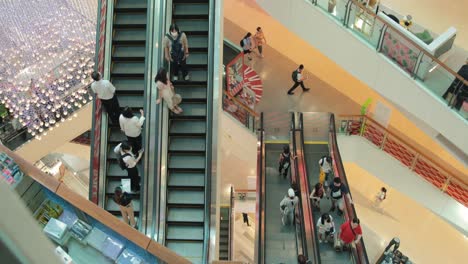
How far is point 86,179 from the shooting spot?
63.1ft

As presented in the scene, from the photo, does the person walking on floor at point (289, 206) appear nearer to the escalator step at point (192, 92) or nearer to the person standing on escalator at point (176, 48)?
the escalator step at point (192, 92)

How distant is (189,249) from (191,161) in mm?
1466

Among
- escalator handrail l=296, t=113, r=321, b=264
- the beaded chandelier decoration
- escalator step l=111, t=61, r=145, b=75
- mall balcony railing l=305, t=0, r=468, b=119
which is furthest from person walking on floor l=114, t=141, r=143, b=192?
mall balcony railing l=305, t=0, r=468, b=119

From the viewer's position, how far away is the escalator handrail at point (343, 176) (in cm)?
942

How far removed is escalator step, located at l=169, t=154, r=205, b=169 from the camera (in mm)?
8617

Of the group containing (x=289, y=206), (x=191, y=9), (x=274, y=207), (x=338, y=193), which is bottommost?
(x=274, y=207)

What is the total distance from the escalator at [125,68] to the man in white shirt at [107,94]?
14.3 inches

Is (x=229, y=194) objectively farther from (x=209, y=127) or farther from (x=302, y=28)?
(x=209, y=127)

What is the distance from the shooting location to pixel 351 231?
29.6 ft

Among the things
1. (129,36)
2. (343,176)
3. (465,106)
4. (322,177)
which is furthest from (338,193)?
(129,36)

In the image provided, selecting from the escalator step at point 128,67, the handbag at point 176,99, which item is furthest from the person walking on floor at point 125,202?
the escalator step at point 128,67

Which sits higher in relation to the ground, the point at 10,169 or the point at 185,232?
the point at 10,169

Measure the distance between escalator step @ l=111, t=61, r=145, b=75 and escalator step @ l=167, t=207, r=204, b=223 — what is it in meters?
2.54

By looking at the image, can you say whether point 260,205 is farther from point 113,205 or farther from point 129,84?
point 129,84
